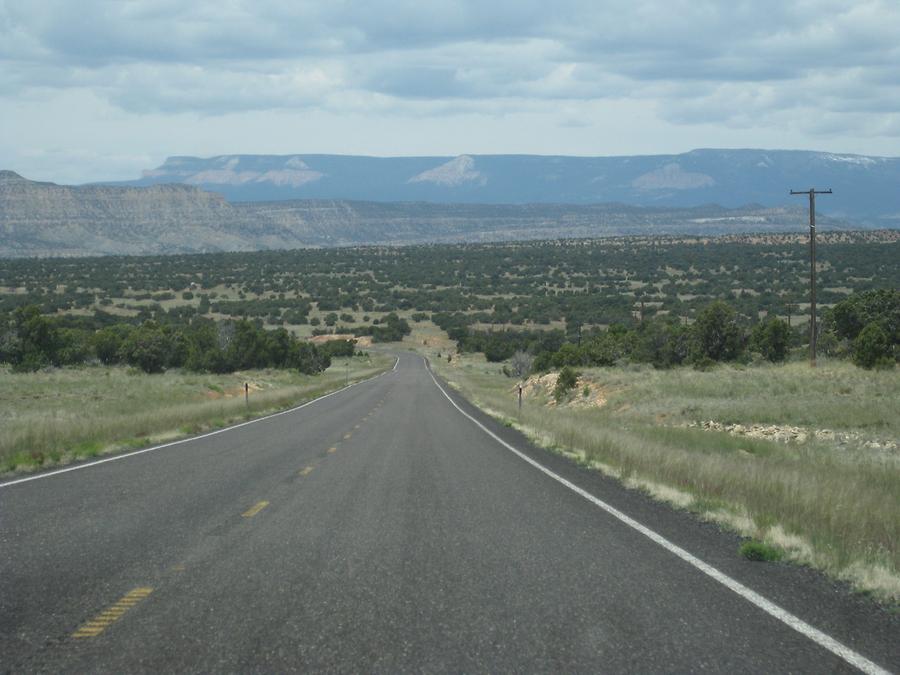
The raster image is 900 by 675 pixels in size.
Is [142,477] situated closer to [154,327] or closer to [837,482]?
[837,482]

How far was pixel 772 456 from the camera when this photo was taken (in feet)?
59.3

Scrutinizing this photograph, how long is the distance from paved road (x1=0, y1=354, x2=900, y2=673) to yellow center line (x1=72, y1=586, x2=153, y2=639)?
0.02 meters

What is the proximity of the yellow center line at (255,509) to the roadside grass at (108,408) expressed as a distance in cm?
582

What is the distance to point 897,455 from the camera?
17.8m

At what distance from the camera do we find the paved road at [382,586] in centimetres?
547

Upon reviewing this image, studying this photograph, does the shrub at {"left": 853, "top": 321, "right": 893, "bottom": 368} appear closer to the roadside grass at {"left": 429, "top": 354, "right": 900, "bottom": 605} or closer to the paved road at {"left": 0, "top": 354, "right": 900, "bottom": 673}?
the roadside grass at {"left": 429, "top": 354, "right": 900, "bottom": 605}

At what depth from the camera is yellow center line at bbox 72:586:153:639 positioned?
5816 millimetres

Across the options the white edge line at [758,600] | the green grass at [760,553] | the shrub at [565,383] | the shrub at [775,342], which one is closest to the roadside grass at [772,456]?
the green grass at [760,553]

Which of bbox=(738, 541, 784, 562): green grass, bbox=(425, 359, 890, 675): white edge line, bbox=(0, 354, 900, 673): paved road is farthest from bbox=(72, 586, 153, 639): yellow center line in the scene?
bbox=(738, 541, 784, 562): green grass

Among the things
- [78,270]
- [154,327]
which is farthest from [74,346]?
[78,270]

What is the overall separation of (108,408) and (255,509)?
67.7ft

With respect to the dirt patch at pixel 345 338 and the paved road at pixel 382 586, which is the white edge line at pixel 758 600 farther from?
the dirt patch at pixel 345 338

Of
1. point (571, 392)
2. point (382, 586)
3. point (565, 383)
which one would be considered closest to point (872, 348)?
point (571, 392)

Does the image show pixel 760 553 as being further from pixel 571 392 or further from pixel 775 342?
pixel 775 342
